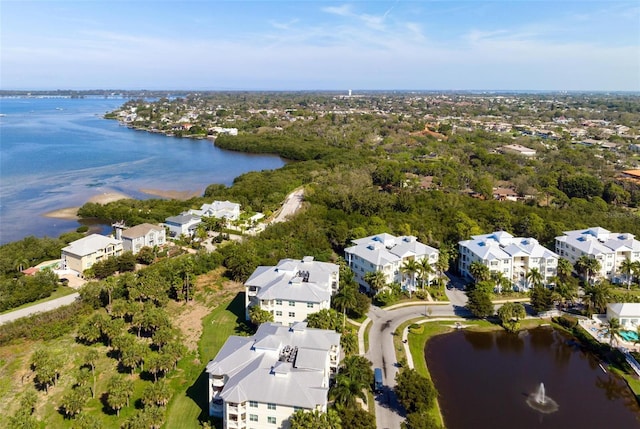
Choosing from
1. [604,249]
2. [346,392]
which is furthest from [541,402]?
[604,249]

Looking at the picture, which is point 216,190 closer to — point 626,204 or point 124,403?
point 124,403

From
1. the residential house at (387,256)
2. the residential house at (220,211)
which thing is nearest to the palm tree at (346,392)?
the residential house at (387,256)

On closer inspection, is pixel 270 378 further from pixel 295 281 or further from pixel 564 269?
pixel 564 269

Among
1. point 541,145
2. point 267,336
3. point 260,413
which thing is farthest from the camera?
point 541,145

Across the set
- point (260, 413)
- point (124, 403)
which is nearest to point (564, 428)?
point (260, 413)

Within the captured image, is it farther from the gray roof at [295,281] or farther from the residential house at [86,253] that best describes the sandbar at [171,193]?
the gray roof at [295,281]

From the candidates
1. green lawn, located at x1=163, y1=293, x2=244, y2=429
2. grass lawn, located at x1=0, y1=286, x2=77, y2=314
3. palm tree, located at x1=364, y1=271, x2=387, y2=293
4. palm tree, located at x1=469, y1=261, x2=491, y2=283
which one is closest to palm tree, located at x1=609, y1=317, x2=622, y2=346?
palm tree, located at x1=469, y1=261, x2=491, y2=283
